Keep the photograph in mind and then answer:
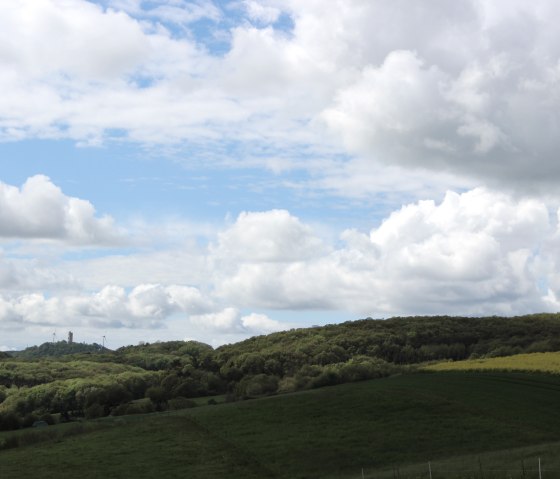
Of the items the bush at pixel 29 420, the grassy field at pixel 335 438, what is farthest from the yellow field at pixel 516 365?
the bush at pixel 29 420

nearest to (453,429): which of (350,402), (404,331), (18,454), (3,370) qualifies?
(350,402)

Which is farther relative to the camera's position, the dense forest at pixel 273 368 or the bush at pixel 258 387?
the dense forest at pixel 273 368

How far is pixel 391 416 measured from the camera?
74062mm

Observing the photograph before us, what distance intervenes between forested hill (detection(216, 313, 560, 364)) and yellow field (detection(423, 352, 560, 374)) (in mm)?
24263

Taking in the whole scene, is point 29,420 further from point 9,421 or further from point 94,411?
point 94,411

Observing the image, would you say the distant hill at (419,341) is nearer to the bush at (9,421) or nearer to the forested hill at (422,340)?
the forested hill at (422,340)

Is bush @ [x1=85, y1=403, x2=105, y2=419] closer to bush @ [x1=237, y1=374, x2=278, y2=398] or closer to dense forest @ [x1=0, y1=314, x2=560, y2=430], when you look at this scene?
dense forest @ [x1=0, y1=314, x2=560, y2=430]

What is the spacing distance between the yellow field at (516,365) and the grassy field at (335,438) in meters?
8.19

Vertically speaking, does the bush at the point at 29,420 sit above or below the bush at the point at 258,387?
below

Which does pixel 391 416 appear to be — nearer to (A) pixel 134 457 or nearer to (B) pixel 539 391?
(B) pixel 539 391

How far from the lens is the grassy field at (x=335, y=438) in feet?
183

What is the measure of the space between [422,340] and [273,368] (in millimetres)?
40048

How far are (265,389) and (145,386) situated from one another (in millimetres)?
28217

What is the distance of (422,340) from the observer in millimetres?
167750
